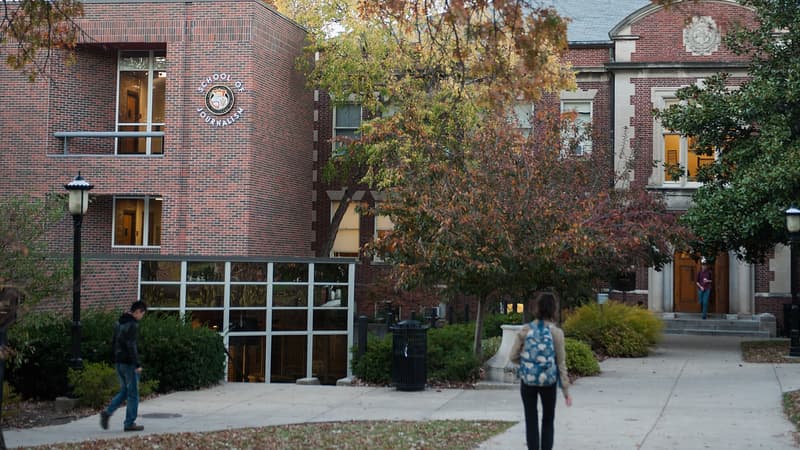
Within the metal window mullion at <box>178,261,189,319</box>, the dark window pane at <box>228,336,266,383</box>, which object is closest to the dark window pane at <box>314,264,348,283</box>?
the dark window pane at <box>228,336,266,383</box>

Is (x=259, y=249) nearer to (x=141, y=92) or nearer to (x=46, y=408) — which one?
(x=141, y=92)

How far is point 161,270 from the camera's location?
842 inches

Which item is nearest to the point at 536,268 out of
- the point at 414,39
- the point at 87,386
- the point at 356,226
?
the point at 87,386

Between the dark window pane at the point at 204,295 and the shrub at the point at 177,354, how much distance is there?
4.90m

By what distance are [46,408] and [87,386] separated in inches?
32.8

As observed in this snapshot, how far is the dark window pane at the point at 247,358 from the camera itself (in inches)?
854

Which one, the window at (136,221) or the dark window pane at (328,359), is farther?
the window at (136,221)

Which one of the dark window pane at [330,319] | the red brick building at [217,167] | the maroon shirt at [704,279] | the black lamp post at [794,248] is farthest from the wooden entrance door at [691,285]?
the dark window pane at [330,319]

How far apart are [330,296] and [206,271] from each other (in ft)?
10.3

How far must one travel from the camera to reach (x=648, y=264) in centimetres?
2380

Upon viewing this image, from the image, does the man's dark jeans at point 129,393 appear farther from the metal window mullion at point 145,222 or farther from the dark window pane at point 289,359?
the metal window mullion at point 145,222

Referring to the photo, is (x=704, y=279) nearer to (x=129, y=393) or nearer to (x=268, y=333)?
(x=268, y=333)

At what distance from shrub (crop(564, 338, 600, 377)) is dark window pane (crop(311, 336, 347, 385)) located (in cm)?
698

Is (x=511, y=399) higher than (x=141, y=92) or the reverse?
the reverse
